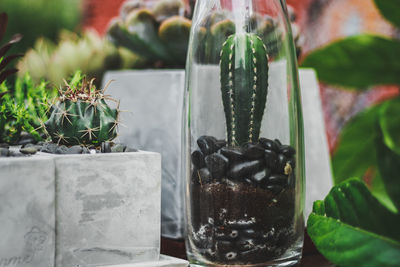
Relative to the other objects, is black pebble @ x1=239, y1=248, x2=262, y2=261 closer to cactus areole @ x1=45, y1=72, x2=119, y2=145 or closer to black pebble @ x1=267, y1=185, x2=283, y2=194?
black pebble @ x1=267, y1=185, x2=283, y2=194

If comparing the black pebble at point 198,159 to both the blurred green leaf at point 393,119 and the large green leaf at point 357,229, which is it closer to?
the large green leaf at point 357,229

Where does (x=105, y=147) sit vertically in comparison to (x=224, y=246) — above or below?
above

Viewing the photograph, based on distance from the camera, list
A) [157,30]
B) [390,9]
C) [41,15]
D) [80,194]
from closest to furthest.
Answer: [80,194] < [157,30] < [390,9] < [41,15]

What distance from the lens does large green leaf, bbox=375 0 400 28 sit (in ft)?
3.25

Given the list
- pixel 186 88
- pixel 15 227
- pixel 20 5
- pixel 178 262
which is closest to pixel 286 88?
pixel 186 88

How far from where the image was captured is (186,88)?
65 cm

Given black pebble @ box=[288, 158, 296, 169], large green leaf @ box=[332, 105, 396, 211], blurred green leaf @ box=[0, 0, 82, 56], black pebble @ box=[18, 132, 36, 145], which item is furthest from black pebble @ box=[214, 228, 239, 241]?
blurred green leaf @ box=[0, 0, 82, 56]

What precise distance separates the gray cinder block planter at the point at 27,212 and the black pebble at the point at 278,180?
0.23 m

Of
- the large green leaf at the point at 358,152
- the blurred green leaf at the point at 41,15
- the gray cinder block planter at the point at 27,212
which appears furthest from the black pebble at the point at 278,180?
the blurred green leaf at the point at 41,15

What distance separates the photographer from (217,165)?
0.58m

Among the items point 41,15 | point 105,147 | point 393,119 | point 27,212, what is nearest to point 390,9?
point 393,119

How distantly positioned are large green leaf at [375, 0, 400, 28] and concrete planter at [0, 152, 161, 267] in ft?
2.11

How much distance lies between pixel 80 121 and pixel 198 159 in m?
0.14

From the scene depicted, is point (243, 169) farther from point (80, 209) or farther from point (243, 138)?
point (80, 209)
